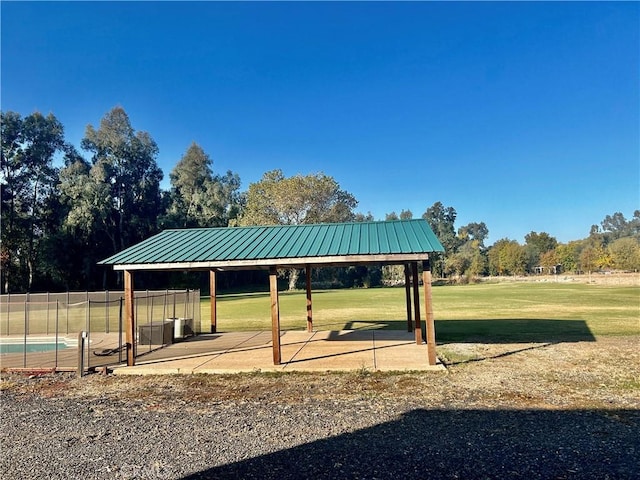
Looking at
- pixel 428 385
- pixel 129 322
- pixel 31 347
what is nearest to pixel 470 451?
pixel 428 385

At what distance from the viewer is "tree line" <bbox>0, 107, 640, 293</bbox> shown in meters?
38.3

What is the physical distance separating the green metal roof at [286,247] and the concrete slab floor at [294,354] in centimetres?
229

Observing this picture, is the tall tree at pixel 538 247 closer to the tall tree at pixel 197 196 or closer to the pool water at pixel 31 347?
the tall tree at pixel 197 196

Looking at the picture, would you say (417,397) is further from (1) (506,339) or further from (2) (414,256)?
(1) (506,339)

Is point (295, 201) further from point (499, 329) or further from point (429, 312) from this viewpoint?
point (429, 312)

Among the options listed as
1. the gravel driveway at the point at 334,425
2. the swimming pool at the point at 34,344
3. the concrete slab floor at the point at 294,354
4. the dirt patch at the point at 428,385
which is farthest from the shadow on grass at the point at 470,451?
the swimming pool at the point at 34,344

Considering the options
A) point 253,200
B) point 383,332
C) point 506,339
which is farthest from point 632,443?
point 253,200

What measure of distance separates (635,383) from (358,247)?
228 inches

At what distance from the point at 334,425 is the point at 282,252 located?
4841mm

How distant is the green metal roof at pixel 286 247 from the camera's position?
32.1 ft

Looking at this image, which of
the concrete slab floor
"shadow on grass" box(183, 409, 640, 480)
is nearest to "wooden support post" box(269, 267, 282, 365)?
the concrete slab floor

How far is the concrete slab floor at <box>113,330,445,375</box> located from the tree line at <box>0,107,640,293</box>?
3123 centimetres

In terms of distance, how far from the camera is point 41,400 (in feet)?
25.6

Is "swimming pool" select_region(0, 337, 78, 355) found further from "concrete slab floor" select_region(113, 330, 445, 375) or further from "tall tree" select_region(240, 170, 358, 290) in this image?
"tall tree" select_region(240, 170, 358, 290)
